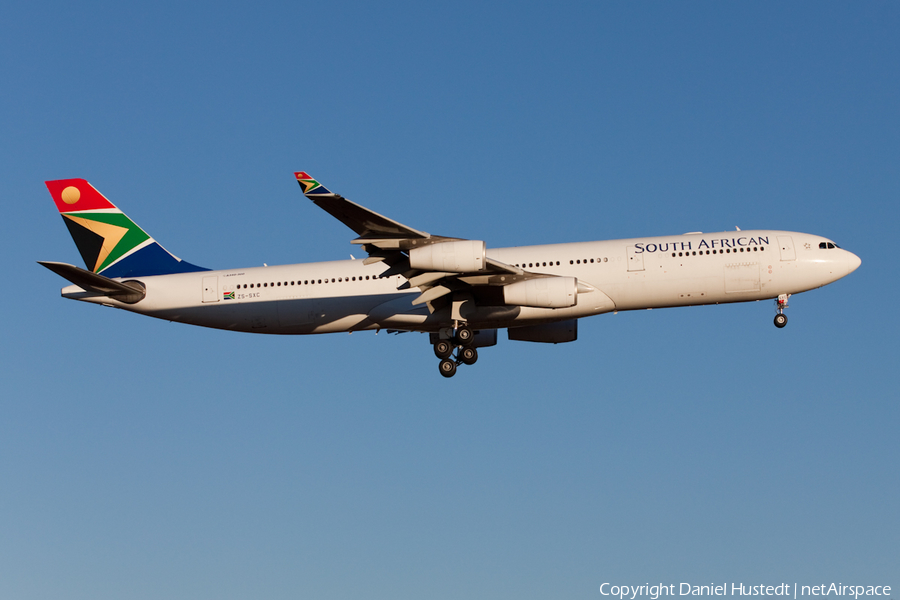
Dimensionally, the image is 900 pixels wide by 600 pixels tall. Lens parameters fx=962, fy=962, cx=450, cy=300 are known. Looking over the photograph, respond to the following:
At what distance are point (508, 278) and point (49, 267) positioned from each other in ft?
55.4

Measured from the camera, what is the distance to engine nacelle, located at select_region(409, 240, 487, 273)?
3381cm

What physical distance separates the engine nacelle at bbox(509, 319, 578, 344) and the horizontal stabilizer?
1607cm

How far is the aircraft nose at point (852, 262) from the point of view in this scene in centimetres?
→ 3994

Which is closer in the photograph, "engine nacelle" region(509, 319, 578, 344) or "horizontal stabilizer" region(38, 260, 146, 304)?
"horizontal stabilizer" region(38, 260, 146, 304)

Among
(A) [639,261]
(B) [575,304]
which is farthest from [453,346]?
(A) [639,261]

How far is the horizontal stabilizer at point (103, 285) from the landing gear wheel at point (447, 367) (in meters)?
13.0

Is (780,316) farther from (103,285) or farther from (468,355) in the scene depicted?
(103,285)

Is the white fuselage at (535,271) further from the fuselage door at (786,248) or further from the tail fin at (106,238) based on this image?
the tail fin at (106,238)

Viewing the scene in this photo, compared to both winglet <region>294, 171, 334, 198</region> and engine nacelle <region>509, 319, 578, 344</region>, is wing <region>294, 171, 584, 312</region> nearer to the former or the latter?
winglet <region>294, 171, 334, 198</region>

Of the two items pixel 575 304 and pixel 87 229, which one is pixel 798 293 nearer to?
pixel 575 304

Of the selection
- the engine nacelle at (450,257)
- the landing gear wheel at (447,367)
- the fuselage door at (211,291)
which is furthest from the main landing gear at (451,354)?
the fuselage door at (211,291)

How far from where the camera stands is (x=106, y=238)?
1704 inches

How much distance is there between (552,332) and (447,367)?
17.4 feet

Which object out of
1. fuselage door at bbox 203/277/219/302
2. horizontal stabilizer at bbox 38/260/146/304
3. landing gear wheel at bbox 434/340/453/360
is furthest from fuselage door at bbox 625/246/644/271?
horizontal stabilizer at bbox 38/260/146/304
